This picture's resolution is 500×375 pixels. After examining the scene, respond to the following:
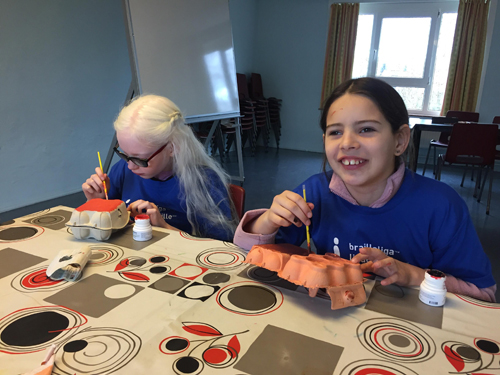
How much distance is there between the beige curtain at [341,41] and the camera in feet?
20.1

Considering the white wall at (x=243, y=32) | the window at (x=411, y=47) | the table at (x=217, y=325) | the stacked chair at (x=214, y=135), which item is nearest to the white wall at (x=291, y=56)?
the white wall at (x=243, y=32)

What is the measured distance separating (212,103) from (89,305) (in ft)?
10.7

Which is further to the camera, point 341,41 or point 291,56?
point 291,56

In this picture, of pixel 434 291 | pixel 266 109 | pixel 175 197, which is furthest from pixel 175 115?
pixel 266 109

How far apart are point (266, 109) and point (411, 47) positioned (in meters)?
2.62

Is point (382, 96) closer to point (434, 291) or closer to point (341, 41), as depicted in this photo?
point (434, 291)

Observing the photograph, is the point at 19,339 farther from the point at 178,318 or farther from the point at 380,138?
the point at 380,138

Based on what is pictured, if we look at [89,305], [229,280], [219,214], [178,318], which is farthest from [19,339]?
[219,214]

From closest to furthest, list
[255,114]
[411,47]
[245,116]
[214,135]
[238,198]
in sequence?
[238,198] → [214,135] → [245,116] → [411,47] → [255,114]

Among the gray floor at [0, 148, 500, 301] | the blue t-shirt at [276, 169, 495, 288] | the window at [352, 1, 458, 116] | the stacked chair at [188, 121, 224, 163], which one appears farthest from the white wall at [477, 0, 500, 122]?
the blue t-shirt at [276, 169, 495, 288]

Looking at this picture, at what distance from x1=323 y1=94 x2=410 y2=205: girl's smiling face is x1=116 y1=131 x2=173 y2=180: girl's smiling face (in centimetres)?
69

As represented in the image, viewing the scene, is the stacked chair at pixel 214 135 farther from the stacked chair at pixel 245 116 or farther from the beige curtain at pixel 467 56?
the beige curtain at pixel 467 56

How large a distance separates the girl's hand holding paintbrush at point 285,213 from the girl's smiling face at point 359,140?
0.17 m

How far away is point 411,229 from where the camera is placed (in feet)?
3.36
